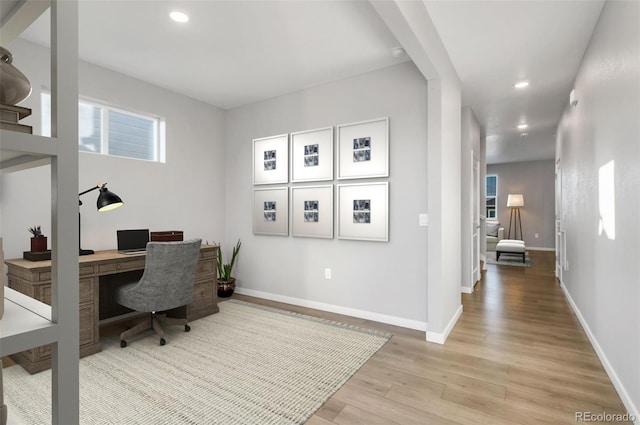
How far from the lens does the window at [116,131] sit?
3230 mm

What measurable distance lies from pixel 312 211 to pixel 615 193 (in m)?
2.63

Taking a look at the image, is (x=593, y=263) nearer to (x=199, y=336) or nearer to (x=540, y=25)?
(x=540, y=25)

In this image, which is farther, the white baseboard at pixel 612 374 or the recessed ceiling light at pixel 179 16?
the recessed ceiling light at pixel 179 16

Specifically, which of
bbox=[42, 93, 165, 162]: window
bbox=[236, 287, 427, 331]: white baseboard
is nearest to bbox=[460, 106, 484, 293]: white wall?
bbox=[236, 287, 427, 331]: white baseboard

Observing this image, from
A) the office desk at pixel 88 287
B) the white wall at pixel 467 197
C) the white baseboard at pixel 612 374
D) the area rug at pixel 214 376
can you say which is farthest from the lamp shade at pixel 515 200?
the office desk at pixel 88 287

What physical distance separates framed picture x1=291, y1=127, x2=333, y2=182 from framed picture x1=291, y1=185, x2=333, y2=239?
0.48ft

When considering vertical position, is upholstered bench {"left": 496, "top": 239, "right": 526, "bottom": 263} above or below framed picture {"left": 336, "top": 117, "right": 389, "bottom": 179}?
below

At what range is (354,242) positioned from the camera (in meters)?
3.55

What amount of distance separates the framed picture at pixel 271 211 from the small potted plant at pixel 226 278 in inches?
19.2

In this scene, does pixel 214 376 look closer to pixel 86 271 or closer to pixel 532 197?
pixel 86 271

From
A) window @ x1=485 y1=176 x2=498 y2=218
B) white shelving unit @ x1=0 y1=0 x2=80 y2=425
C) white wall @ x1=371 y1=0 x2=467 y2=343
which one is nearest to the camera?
white shelving unit @ x1=0 y1=0 x2=80 y2=425

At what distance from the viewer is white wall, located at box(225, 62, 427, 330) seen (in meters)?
3.17

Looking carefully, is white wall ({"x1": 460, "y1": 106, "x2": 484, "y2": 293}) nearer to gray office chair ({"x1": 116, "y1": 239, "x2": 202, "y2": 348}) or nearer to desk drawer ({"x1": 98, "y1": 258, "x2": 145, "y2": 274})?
gray office chair ({"x1": 116, "y1": 239, "x2": 202, "y2": 348})

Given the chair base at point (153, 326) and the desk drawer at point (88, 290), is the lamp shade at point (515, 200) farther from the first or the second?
the desk drawer at point (88, 290)
